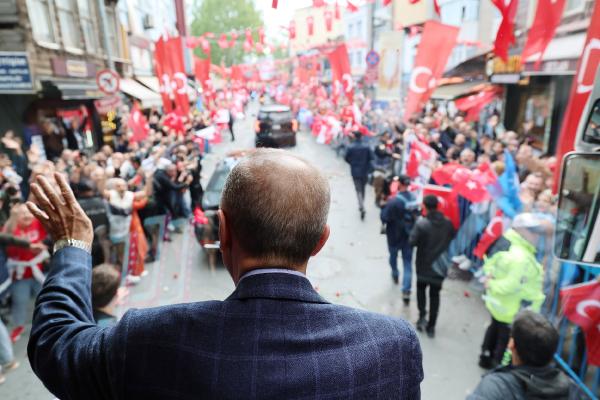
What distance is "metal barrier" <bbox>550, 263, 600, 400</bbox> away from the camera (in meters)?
3.56

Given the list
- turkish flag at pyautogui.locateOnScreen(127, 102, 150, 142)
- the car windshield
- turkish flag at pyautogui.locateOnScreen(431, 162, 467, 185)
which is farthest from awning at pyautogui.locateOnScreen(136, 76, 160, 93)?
turkish flag at pyautogui.locateOnScreen(431, 162, 467, 185)

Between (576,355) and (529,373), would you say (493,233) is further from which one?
(529,373)

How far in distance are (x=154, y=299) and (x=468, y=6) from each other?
19.8 meters

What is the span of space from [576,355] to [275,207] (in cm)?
396

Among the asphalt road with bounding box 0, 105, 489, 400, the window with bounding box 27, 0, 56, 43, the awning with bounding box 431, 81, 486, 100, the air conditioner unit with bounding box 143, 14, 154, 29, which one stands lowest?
the asphalt road with bounding box 0, 105, 489, 400

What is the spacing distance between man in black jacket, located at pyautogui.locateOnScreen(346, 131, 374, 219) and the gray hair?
8.33m

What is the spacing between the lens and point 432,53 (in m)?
6.13

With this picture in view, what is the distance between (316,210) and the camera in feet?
3.64

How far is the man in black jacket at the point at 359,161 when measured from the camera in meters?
9.38

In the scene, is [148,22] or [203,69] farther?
[148,22]

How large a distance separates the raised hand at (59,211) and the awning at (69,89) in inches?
415

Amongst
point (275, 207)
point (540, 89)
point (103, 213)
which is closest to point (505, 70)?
point (540, 89)

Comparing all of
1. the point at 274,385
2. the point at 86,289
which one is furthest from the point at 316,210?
the point at 86,289

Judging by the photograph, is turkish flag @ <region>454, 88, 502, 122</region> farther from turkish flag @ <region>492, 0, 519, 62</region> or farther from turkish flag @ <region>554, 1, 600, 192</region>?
turkish flag @ <region>554, 1, 600, 192</region>
